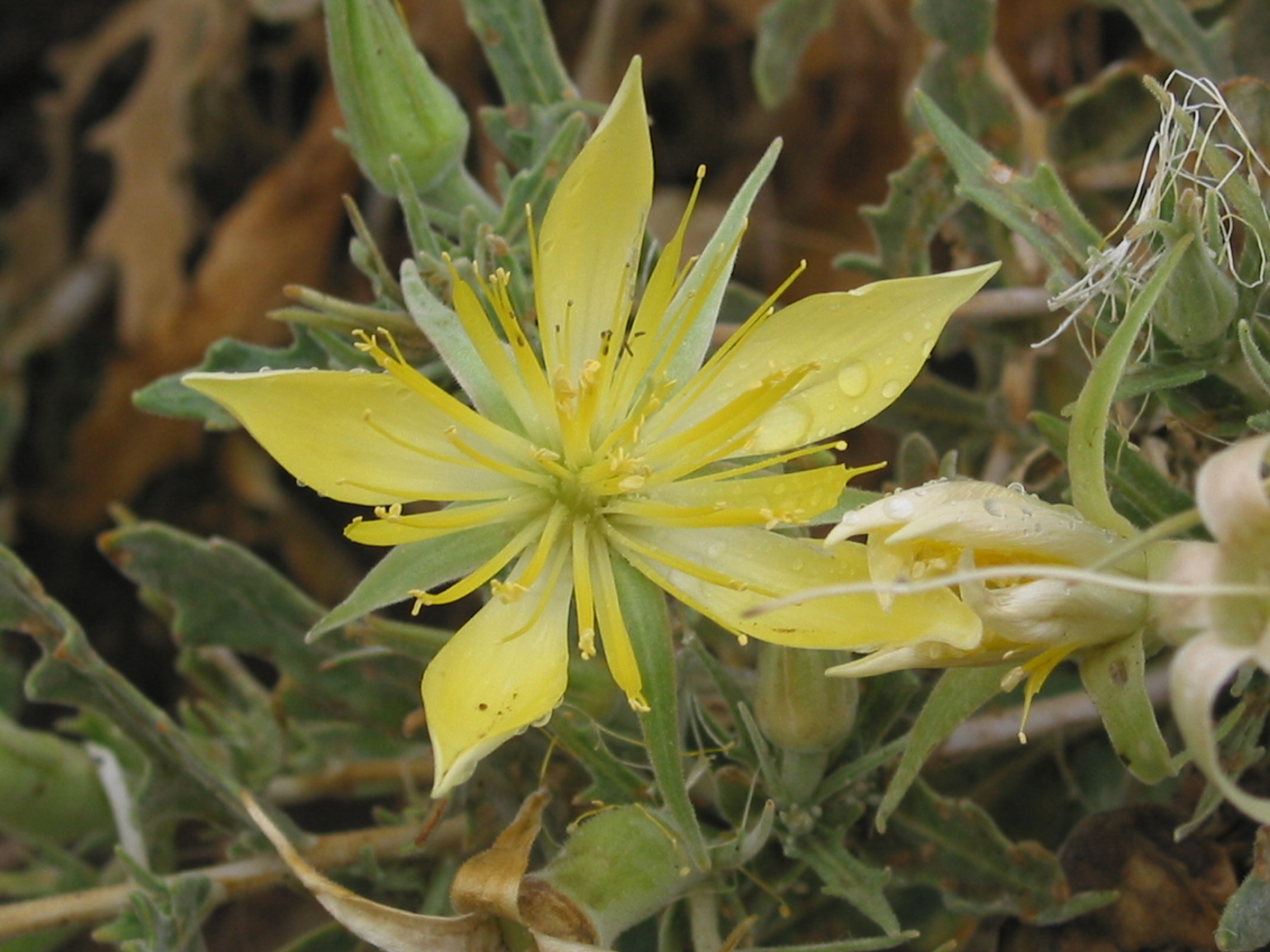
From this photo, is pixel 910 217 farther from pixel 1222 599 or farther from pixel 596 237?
pixel 1222 599

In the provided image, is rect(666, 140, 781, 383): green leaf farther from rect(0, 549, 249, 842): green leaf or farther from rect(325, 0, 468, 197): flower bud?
rect(0, 549, 249, 842): green leaf

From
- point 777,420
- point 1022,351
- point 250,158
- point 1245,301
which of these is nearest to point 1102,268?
point 1245,301

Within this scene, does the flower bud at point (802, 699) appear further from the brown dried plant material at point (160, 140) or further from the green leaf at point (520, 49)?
the brown dried plant material at point (160, 140)

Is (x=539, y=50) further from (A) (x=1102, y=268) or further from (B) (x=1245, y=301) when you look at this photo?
(B) (x=1245, y=301)

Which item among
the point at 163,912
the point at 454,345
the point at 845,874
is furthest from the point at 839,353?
the point at 163,912

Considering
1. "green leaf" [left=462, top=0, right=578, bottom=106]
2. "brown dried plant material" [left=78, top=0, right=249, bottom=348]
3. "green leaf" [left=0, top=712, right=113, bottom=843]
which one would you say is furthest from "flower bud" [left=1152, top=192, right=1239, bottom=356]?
"brown dried plant material" [left=78, top=0, right=249, bottom=348]
